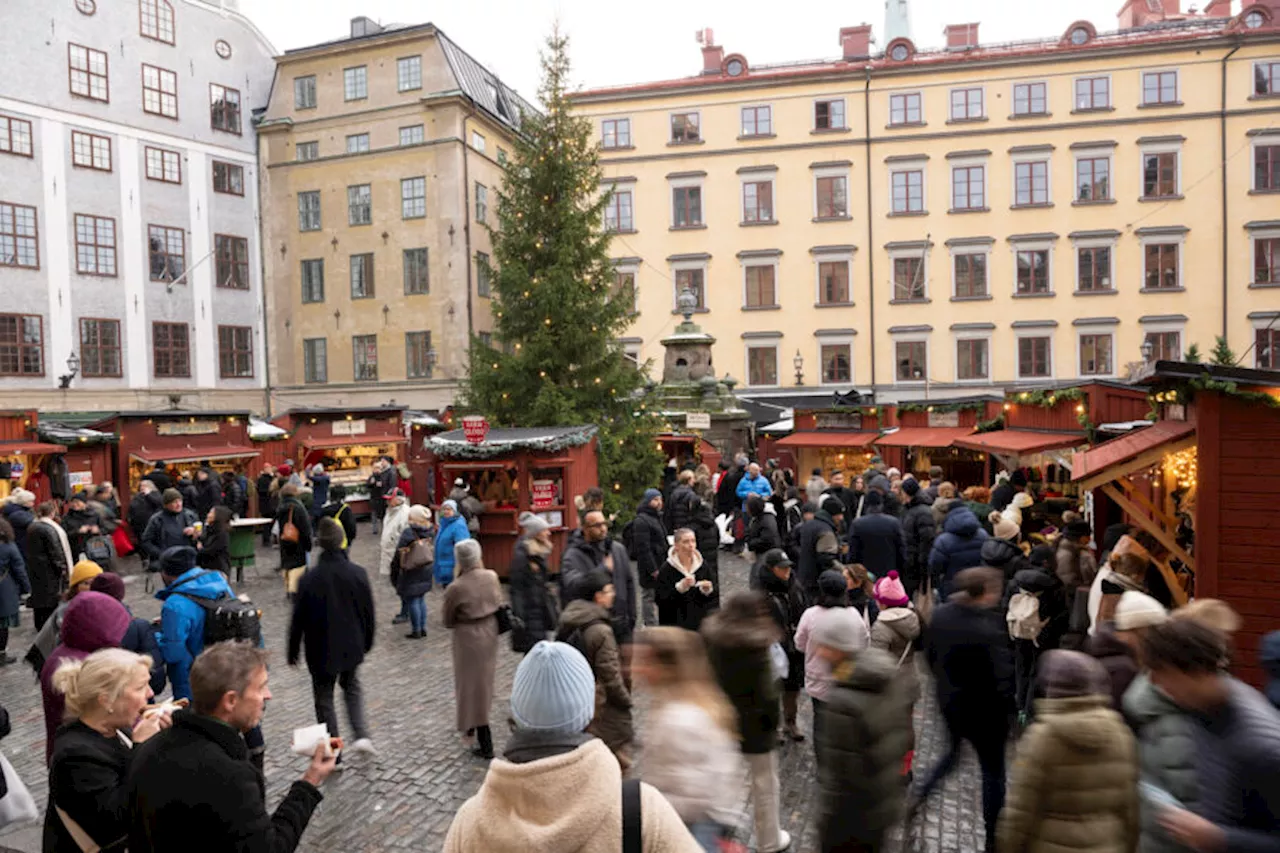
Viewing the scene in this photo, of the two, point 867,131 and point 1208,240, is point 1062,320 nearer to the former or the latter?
point 1208,240

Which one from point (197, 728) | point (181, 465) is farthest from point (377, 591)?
point (197, 728)

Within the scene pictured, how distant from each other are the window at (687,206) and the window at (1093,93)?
51.9ft

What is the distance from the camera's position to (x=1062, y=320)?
34.6 m

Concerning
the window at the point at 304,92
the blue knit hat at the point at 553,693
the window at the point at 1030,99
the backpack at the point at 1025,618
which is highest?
the window at the point at 304,92

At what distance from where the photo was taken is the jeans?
648cm

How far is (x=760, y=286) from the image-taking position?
36875mm

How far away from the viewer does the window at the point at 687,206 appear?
37.3 metres

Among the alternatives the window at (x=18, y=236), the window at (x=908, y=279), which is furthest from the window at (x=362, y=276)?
the window at (x=908, y=279)

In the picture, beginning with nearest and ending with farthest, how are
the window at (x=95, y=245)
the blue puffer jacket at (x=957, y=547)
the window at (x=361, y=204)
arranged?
the blue puffer jacket at (x=957, y=547) < the window at (x=95, y=245) < the window at (x=361, y=204)

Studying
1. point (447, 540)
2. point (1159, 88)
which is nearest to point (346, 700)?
point (447, 540)

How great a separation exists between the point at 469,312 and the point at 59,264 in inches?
570

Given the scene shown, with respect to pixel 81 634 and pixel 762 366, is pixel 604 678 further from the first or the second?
pixel 762 366

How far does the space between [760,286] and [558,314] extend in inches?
769

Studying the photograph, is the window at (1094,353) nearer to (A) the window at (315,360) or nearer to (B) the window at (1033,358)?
(B) the window at (1033,358)
